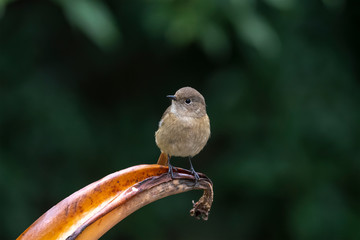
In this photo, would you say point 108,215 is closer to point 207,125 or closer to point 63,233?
point 63,233

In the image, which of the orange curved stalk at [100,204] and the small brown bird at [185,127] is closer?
the orange curved stalk at [100,204]

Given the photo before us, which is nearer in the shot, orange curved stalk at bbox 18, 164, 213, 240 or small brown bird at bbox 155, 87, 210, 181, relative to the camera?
orange curved stalk at bbox 18, 164, 213, 240

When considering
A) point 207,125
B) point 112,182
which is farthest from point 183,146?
point 112,182

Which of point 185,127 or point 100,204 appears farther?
point 185,127
